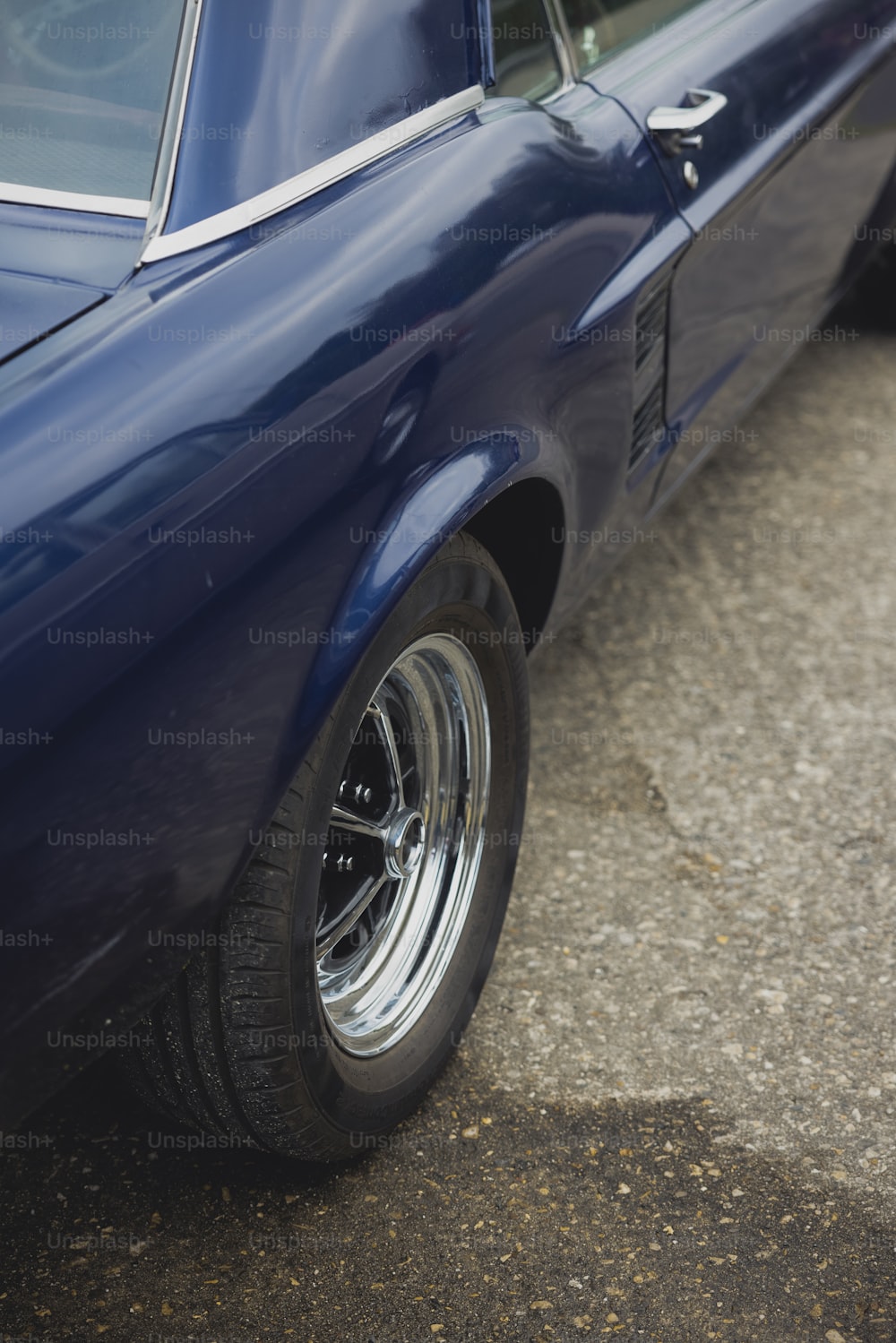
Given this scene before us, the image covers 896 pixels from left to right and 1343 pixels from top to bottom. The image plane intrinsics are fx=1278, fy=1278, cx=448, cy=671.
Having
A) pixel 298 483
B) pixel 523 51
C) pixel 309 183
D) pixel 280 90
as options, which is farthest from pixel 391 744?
pixel 523 51

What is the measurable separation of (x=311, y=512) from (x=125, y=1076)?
0.86 m

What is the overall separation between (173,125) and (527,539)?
2.88ft

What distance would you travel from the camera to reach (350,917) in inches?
77.9

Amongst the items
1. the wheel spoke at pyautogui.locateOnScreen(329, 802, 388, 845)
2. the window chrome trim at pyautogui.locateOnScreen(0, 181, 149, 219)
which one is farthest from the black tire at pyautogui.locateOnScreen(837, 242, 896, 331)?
the window chrome trim at pyautogui.locateOnScreen(0, 181, 149, 219)

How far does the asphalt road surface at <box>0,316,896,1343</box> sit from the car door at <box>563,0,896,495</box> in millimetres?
675

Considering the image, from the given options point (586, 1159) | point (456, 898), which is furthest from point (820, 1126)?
point (456, 898)

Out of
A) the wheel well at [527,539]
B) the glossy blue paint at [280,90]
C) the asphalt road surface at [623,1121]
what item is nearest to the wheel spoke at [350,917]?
the asphalt road surface at [623,1121]

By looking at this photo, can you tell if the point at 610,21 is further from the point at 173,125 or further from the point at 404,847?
the point at 404,847

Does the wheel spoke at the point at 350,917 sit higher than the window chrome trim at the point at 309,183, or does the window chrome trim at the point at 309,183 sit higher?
the window chrome trim at the point at 309,183

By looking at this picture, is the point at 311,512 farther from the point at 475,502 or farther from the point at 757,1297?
the point at 757,1297

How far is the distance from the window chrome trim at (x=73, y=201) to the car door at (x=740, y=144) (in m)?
1.06

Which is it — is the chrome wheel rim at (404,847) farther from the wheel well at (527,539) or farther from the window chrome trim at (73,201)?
the window chrome trim at (73,201)

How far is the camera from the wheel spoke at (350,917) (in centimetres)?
192

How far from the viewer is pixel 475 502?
171 centimetres
